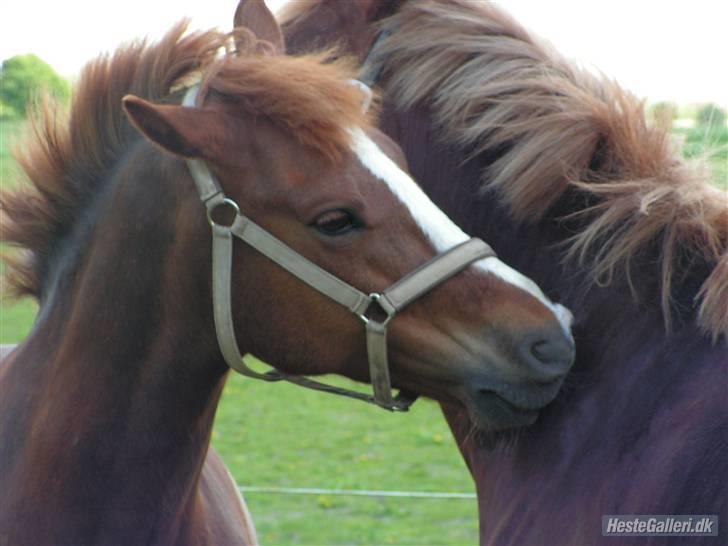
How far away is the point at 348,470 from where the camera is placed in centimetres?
796

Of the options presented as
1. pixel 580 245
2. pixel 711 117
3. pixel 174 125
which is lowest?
pixel 580 245

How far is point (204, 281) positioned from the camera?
7.67ft

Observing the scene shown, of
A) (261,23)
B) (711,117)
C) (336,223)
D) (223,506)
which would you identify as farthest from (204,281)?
(711,117)

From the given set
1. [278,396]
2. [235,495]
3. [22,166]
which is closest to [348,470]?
[278,396]

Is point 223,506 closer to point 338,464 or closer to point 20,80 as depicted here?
point 20,80

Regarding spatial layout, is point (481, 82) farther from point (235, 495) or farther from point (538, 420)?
point (235, 495)

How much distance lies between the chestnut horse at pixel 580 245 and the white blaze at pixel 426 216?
0.50 feet

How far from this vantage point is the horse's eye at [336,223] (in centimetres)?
223

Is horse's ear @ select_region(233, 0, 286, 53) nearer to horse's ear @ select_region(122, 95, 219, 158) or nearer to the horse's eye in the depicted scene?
horse's ear @ select_region(122, 95, 219, 158)

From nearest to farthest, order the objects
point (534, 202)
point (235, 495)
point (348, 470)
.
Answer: point (534, 202) → point (235, 495) → point (348, 470)

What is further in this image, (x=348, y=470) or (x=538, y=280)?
(x=348, y=470)

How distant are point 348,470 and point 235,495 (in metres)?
4.62

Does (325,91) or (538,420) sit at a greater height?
(325,91)

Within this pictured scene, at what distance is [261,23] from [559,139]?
857 mm
